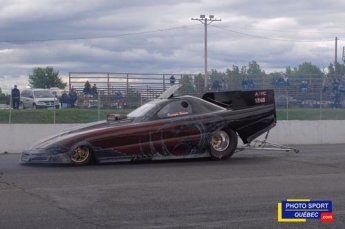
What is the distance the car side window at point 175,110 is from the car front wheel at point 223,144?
2.73 ft

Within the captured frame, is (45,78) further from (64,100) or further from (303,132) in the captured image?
(303,132)

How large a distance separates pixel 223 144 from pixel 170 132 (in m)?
1.44

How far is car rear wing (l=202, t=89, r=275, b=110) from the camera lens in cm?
1588

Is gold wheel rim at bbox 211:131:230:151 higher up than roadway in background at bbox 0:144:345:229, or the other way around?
gold wheel rim at bbox 211:131:230:151

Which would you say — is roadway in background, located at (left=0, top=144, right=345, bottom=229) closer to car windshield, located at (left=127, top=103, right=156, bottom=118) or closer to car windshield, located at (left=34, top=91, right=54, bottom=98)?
car windshield, located at (left=127, top=103, right=156, bottom=118)

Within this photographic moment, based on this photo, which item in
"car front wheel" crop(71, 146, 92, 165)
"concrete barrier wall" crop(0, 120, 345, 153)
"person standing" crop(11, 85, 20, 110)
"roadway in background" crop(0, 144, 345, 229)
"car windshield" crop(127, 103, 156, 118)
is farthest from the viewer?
"person standing" crop(11, 85, 20, 110)

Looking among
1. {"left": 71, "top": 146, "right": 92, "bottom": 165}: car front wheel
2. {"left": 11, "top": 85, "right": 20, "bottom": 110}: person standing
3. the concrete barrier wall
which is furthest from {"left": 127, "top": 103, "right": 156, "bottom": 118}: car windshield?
{"left": 11, "top": 85, "right": 20, "bottom": 110}: person standing

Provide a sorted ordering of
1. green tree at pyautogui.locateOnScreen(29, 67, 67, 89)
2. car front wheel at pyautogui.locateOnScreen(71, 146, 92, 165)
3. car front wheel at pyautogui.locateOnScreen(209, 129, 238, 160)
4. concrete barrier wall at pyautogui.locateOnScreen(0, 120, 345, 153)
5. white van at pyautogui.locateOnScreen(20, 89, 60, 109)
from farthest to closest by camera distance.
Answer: green tree at pyautogui.locateOnScreen(29, 67, 67, 89) < white van at pyautogui.locateOnScreen(20, 89, 60, 109) < concrete barrier wall at pyautogui.locateOnScreen(0, 120, 345, 153) < car front wheel at pyautogui.locateOnScreen(209, 129, 238, 160) < car front wheel at pyautogui.locateOnScreen(71, 146, 92, 165)

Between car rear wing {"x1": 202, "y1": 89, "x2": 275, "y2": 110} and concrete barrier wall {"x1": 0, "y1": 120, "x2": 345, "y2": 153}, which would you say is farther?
concrete barrier wall {"x1": 0, "y1": 120, "x2": 345, "y2": 153}

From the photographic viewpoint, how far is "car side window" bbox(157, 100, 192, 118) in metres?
14.8

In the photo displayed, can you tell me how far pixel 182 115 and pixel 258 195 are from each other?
4911 millimetres

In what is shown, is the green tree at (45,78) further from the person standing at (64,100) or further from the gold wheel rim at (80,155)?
the gold wheel rim at (80,155)

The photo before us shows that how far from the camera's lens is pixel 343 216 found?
874 cm

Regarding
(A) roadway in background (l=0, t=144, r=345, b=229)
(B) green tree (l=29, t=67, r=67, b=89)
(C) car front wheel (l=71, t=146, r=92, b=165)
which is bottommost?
(A) roadway in background (l=0, t=144, r=345, b=229)
